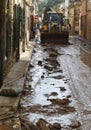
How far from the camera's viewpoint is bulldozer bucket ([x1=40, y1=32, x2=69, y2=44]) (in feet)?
121

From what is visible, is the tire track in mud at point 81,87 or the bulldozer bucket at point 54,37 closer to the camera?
Result: the tire track in mud at point 81,87

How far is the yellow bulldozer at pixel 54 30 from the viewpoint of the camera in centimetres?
3688

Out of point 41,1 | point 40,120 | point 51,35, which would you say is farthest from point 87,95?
point 41,1

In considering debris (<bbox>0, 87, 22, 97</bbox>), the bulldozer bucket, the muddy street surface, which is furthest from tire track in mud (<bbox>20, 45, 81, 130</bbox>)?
the bulldozer bucket

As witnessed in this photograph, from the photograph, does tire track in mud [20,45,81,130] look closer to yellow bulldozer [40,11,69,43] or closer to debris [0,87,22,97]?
debris [0,87,22,97]

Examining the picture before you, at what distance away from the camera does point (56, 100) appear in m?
10.6

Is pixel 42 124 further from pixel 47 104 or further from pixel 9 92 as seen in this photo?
pixel 9 92

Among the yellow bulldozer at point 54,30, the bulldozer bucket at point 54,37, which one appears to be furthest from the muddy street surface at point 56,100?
the yellow bulldozer at point 54,30

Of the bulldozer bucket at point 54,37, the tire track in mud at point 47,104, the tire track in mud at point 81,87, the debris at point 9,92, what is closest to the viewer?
the tire track in mud at point 47,104

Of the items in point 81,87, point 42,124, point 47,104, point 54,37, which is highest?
point 42,124

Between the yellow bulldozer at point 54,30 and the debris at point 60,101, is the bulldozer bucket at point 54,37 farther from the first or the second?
the debris at point 60,101

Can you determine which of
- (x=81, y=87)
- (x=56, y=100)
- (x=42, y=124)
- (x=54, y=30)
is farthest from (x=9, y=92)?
(x=54, y=30)

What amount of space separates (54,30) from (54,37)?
1.33 m

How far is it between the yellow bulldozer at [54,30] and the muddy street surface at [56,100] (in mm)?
19521
